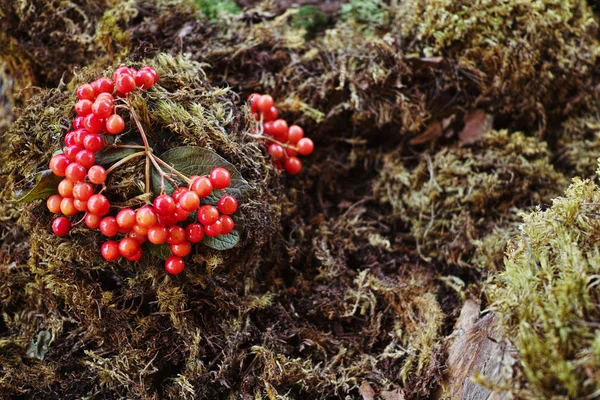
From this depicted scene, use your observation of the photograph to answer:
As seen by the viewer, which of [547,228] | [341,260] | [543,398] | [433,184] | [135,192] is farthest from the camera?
Answer: [433,184]

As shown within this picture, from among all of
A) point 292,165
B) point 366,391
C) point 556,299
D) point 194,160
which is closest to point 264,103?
point 292,165

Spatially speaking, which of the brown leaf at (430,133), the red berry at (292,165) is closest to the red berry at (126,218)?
the red berry at (292,165)

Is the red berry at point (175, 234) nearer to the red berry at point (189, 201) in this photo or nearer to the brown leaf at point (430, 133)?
the red berry at point (189, 201)

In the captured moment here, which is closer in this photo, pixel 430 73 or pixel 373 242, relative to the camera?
pixel 373 242

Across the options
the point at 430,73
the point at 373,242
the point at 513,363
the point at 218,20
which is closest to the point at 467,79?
the point at 430,73

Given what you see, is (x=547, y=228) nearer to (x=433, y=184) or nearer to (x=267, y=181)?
(x=433, y=184)

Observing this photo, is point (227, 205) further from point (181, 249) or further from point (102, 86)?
point (102, 86)

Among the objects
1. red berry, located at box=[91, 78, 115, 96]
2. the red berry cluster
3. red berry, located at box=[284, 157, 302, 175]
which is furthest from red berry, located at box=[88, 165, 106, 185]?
red berry, located at box=[284, 157, 302, 175]
